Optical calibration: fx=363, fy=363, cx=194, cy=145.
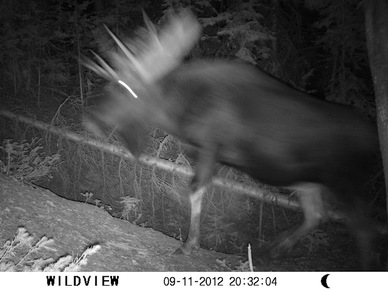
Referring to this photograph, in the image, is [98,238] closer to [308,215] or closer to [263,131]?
[263,131]

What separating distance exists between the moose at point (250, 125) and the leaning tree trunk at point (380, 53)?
396 mm

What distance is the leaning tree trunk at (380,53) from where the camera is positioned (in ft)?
13.3

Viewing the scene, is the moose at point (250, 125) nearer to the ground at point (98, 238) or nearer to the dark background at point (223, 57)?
the ground at point (98, 238)

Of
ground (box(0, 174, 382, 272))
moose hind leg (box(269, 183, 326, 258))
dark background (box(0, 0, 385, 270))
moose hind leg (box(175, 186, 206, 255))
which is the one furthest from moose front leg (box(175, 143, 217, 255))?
dark background (box(0, 0, 385, 270))

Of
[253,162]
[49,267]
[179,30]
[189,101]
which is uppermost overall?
[179,30]

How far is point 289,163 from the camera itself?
4371 millimetres

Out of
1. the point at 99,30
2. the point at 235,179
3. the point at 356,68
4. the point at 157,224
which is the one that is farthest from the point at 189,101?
the point at 99,30

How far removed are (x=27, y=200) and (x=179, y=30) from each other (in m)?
3.22

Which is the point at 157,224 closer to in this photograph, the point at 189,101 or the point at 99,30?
the point at 189,101

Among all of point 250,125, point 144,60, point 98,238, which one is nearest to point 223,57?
point 144,60

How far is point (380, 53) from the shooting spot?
13.4 ft

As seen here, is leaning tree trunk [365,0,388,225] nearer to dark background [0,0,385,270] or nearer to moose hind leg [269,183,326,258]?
moose hind leg [269,183,326,258]

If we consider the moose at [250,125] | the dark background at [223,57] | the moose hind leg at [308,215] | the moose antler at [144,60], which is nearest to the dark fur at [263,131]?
the moose at [250,125]

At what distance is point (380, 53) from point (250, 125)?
5.42ft
